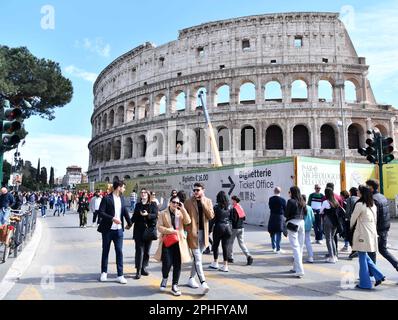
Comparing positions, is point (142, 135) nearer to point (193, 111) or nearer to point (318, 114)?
point (193, 111)

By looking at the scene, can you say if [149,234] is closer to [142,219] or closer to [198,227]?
[142,219]

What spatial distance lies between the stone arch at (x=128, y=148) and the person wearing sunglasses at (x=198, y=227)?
33.7 m

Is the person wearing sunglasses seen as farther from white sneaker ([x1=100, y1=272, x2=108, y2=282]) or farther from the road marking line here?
the road marking line

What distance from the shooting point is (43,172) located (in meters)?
97.5

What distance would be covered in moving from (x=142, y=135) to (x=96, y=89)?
18.1m

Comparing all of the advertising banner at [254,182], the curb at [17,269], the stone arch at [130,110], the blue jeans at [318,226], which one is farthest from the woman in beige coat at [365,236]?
the stone arch at [130,110]

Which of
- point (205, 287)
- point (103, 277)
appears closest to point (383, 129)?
point (205, 287)

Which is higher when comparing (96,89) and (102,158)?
(96,89)

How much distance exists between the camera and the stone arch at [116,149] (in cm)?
4084

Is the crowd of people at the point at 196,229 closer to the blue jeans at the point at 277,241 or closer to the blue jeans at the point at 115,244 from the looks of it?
the blue jeans at the point at 115,244

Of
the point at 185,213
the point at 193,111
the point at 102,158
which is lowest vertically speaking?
the point at 185,213

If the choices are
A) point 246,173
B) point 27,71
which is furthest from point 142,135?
point 246,173

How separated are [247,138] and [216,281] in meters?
26.9

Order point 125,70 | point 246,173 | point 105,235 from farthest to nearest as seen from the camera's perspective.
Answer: point 125,70
point 246,173
point 105,235
